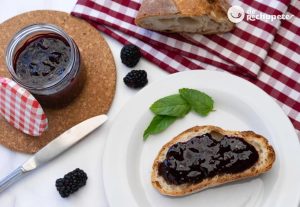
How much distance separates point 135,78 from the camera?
1.85 metres

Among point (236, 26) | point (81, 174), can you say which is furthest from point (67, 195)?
point (236, 26)

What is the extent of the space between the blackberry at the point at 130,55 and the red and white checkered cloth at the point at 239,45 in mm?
48

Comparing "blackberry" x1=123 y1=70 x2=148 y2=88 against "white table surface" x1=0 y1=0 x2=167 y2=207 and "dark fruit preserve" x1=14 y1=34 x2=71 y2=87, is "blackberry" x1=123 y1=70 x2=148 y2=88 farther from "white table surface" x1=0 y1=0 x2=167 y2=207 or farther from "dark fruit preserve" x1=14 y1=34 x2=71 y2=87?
"dark fruit preserve" x1=14 y1=34 x2=71 y2=87

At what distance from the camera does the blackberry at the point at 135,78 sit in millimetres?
1854

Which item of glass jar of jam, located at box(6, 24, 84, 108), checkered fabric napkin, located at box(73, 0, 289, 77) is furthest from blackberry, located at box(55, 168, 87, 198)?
checkered fabric napkin, located at box(73, 0, 289, 77)

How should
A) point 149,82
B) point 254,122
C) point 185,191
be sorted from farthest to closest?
point 149,82
point 254,122
point 185,191

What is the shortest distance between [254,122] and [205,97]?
0.60 feet

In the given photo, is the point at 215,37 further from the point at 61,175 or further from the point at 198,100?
the point at 61,175

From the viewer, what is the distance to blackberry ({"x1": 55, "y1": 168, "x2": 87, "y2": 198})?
176 centimetres

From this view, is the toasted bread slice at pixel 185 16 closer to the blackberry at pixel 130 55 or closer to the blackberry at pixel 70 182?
the blackberry at pixel 130 55

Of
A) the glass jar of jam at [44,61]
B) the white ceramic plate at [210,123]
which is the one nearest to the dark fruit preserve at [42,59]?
the glass jar of jam at [44,61]

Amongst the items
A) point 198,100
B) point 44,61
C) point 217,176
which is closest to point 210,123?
point 198,100

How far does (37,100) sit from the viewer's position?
1832 millimetres

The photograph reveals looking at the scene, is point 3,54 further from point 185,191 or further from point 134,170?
point 185,191
